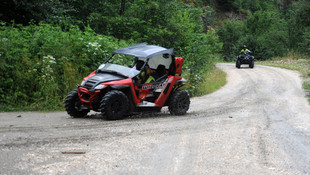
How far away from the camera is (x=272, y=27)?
66.4 meters

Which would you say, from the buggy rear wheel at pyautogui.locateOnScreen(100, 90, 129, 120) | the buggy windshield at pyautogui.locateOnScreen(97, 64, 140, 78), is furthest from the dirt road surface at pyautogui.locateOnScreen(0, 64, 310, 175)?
the buggy windshield at pyautogui.locateOnScreen(97, 64, 140, 78)

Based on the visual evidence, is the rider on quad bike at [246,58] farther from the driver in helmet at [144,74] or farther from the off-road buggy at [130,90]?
the driver in helmet at [144,74]

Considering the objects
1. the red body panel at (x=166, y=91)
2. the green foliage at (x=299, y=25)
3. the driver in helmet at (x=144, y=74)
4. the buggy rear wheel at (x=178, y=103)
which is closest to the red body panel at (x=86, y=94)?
the driver in helmet at (x=144, y=74)

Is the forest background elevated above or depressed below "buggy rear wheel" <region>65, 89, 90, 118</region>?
above

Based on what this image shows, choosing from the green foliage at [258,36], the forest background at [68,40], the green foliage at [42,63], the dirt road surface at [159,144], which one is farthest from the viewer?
the green foliage at [258,36]

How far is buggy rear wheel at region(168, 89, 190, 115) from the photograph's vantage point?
411 inches

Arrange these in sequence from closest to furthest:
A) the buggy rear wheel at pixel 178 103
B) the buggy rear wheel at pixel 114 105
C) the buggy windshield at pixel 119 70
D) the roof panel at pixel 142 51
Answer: the buggy rear wheel at pixel 114 105 < the buggy windshield at pixel 119 70 < the roof panel at pixel 142 51 < the buggy rear wheel at pixel 178 103

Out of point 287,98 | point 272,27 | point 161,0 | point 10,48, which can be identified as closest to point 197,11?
point 161,0

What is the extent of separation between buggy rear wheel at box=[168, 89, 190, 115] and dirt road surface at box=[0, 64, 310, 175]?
1.00 feet

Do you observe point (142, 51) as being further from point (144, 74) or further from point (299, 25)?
point (299, 25)

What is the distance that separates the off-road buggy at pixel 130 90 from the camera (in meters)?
8.92

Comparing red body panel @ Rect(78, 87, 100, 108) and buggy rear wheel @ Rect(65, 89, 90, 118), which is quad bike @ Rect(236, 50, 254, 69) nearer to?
buggy rear wheel @ Rect(65, 89, 90, 118)

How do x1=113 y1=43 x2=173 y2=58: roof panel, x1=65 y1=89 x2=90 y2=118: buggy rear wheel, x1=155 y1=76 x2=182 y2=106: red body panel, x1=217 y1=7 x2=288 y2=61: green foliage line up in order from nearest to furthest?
x1=65 y1=89 x2=90 y2=118: buggy rear wheel, x1=113 y1=43 x2=173 y2=58: roof panel, x1=155 y1=76 x2=182 y2=106: red body panel, x1=217 y1=7 x2=288 y2=61: green foliage

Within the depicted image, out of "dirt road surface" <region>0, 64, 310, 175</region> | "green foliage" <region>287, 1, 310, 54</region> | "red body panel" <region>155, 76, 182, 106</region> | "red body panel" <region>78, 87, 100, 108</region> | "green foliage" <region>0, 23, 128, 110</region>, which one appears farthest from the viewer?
"green foliage" <region>287, 1, 310, 54</region>
